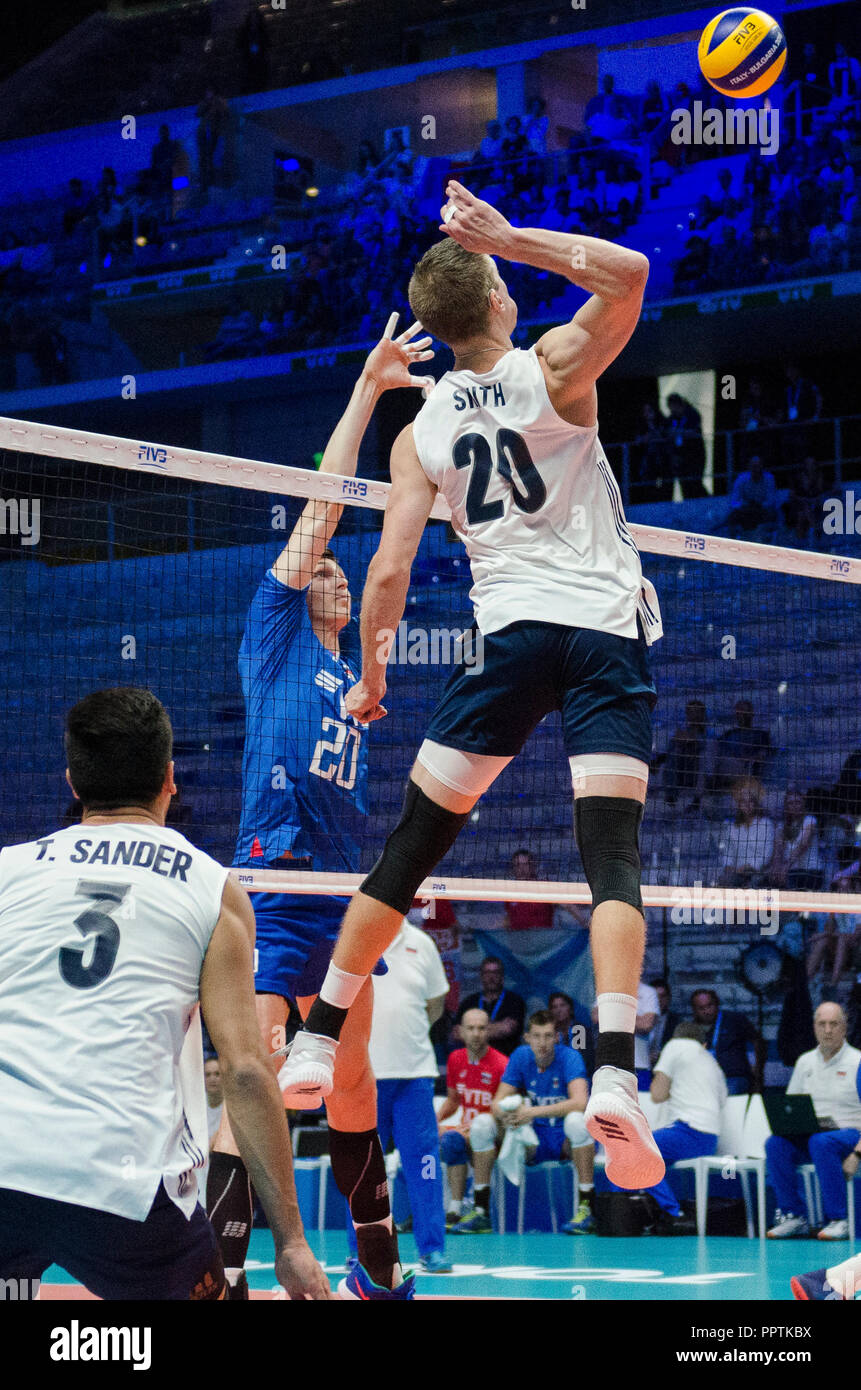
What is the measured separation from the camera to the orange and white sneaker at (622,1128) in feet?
13.4

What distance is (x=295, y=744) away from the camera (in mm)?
6312

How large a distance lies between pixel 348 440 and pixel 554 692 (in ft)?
5.96

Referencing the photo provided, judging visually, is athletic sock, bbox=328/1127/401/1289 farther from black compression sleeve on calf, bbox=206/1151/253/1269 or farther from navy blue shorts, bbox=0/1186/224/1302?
navy blue shorts, bbox=0/1186/224/1302

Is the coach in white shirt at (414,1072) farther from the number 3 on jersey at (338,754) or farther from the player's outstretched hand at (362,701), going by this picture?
the player's outstretched hand at (362,701)

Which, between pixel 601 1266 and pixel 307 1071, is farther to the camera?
pixel 601 1266

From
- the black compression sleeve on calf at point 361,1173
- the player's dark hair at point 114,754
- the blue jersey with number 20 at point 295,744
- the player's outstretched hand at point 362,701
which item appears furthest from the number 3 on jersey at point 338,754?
the player's dark hair at point 114,754

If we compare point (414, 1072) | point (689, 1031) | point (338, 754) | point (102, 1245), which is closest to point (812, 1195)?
point (689, 1031)

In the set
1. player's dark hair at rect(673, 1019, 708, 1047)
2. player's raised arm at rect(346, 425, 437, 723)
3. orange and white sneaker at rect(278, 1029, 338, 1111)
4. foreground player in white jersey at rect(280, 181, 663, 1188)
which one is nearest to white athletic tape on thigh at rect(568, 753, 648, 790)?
foreground player in white jersey at rect(280, 181, 663, 1188)

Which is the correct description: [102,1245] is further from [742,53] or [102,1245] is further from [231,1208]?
[742,53]

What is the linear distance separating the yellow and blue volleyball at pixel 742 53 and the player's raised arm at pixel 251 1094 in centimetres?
1198

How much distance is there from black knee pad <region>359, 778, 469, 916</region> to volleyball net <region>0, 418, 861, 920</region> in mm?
496

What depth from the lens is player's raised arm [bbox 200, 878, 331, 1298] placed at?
3.22 m
